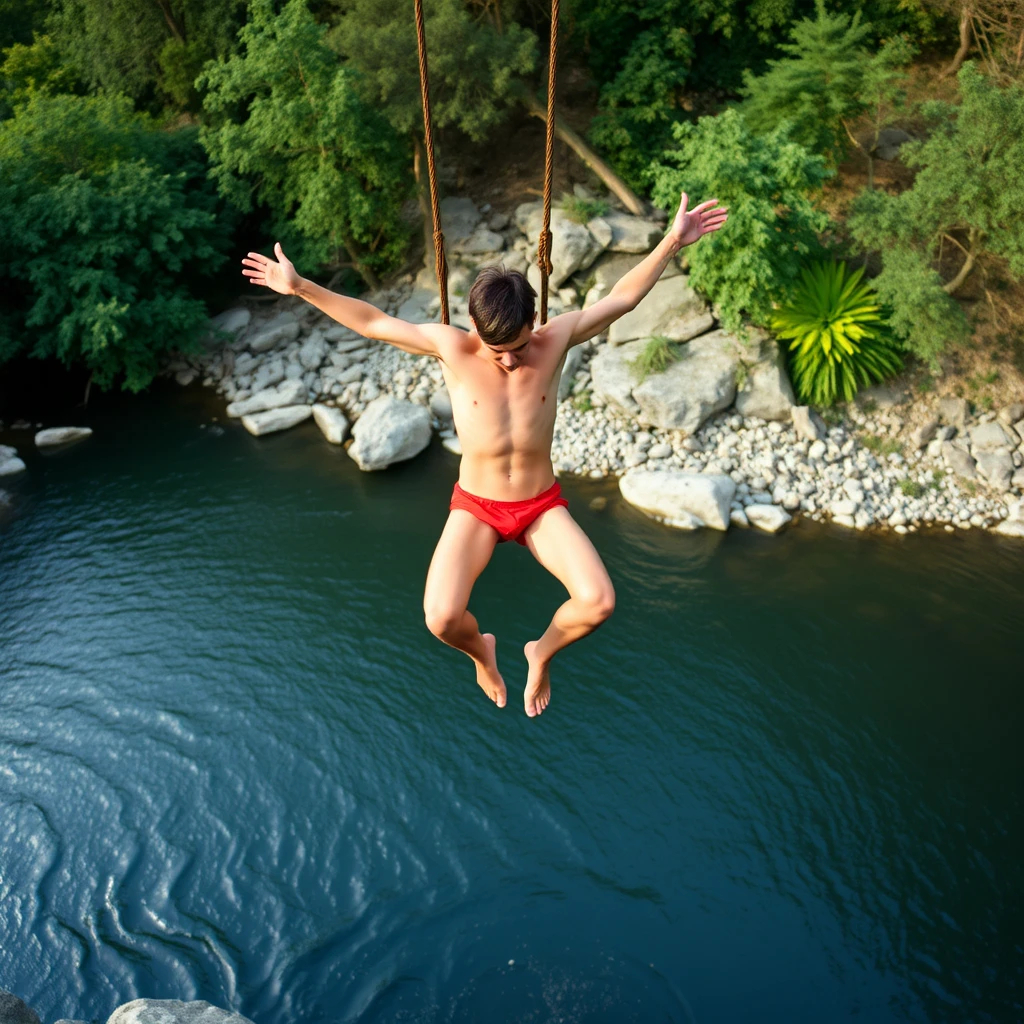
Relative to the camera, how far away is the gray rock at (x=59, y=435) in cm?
1712

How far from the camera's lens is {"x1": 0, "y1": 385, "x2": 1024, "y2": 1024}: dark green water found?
8.99 meters

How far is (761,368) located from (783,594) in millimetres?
4469

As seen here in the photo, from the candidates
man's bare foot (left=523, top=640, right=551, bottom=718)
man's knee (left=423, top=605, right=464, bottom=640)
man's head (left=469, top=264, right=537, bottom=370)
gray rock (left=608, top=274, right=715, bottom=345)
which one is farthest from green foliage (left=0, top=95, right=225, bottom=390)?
man's head (left=469, top=264, right=537, bottom=370)

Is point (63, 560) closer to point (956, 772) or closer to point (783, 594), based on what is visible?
point (783, 594)

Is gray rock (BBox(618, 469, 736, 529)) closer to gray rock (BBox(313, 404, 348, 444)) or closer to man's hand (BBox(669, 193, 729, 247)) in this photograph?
gray rock (BBox(313, 404, 348, 444))

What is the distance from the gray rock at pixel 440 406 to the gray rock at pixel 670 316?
335 cm

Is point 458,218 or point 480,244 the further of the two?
point 458,218

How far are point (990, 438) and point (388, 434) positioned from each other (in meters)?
10.1

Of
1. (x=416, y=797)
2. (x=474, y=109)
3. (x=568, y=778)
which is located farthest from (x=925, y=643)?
(x=474, y=109)

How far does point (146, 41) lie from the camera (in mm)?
19844

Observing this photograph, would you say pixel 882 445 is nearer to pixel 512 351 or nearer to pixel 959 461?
pixel 959 461

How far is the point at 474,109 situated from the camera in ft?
53.9

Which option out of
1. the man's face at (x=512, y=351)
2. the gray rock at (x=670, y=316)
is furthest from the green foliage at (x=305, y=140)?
the man's face at (x=512, y=351)

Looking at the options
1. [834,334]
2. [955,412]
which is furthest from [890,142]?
[955,412]
